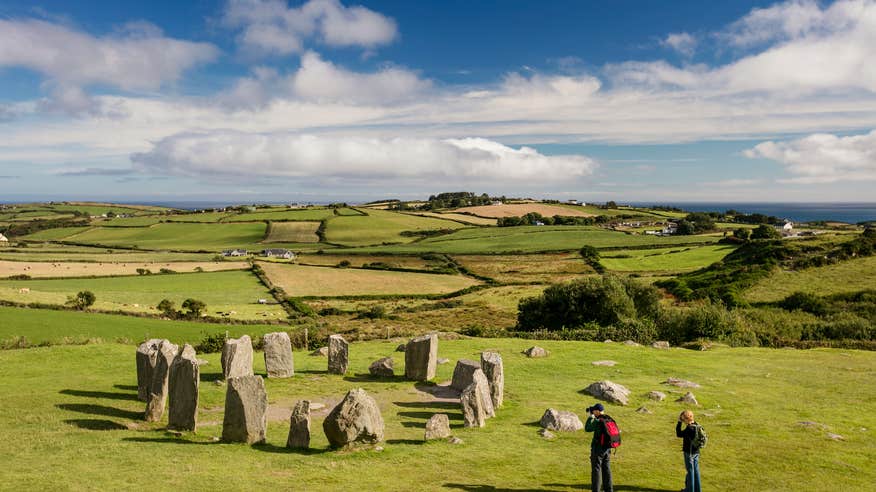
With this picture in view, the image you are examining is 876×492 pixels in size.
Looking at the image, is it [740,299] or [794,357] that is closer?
[794,357]

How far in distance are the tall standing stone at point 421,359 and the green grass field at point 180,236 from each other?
110 m

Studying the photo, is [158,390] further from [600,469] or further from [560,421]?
[600,469]

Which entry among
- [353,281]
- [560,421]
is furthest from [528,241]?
[560,421]

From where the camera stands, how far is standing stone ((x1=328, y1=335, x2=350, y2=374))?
2659cm

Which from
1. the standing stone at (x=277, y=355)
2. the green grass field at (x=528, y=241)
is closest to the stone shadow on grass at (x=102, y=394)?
the standing stone at (x=277, y=355)

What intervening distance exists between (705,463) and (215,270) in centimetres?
8867

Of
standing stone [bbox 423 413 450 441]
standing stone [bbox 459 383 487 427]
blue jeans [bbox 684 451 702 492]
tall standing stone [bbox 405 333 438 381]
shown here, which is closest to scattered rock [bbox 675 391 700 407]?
standing stone [bbox 459 383 487 427]

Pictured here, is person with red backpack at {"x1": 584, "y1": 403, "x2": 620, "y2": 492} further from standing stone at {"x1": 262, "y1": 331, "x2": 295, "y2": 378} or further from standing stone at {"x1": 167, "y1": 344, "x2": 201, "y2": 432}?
standing stone at {"x1": 262, "y1": 331, "x2": 295, "y2": 378}

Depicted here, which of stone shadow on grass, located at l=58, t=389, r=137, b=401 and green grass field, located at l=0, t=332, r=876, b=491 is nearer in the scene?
green grass field, located at l=0, t=332, r=876, b=491

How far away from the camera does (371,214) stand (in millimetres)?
173500

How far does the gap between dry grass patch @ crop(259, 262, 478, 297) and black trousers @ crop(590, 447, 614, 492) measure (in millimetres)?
64713

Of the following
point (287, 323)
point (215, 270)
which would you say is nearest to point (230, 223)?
point (215, 270)

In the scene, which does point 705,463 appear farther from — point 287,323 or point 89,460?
point 287,323

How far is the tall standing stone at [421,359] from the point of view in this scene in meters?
25.8
